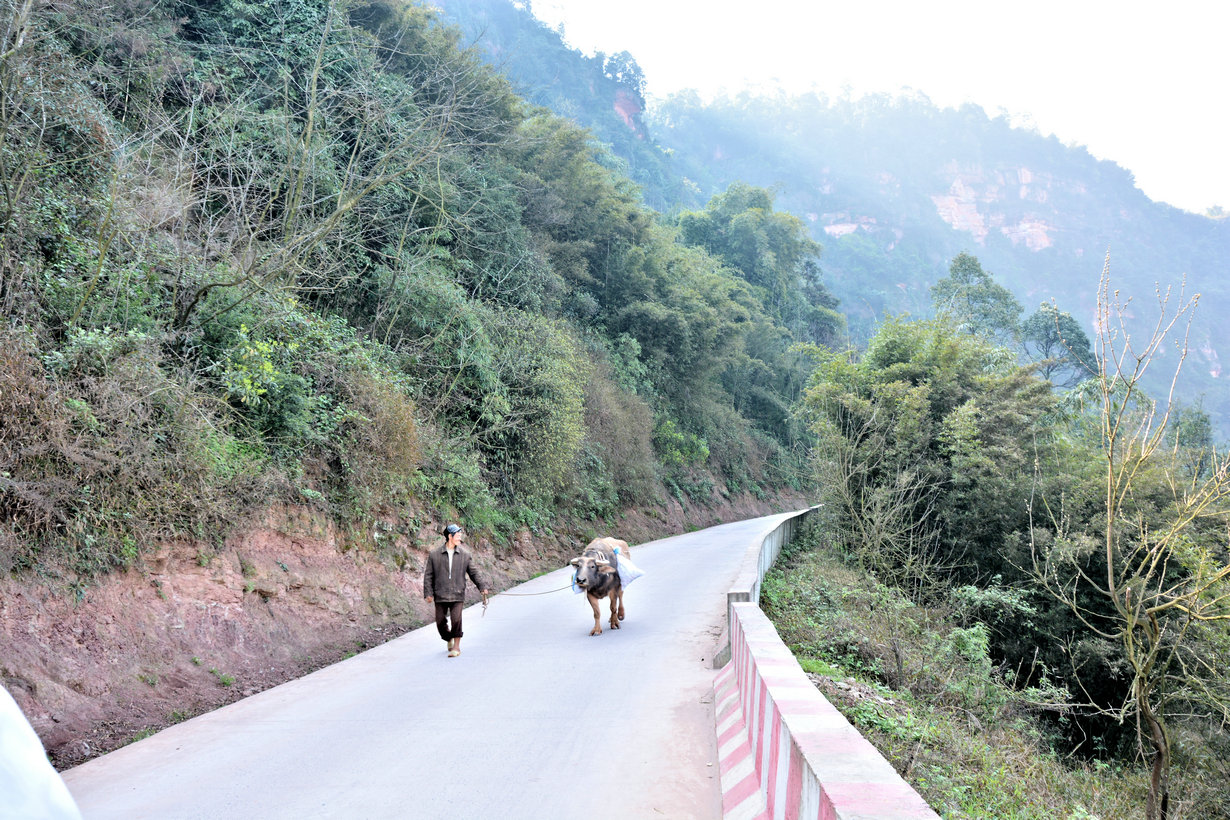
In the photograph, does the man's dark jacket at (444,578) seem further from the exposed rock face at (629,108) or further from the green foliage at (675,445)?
the exposed rock face at (629,108)

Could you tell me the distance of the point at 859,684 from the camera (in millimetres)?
8477

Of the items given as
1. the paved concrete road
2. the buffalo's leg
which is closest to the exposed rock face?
the buffalo's leg

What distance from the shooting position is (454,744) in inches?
229

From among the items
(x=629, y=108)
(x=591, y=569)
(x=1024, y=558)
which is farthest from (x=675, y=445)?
(x=629, y=108)

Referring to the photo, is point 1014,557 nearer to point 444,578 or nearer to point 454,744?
point 444,578

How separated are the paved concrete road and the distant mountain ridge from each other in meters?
97.2

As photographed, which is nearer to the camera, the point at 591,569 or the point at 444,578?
the point at 444,578

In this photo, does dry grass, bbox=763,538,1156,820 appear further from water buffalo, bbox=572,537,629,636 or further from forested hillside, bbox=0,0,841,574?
forested hillside, bbox=0,0,841,574

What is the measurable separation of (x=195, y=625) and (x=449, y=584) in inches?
106

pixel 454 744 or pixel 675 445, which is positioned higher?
pixel 454 744

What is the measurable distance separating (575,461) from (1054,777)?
1588cm

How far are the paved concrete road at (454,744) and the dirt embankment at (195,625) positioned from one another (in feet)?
1.88

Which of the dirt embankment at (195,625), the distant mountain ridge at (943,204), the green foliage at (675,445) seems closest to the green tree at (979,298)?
the green foliage at (675,445)

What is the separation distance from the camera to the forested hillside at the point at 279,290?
788 cm
